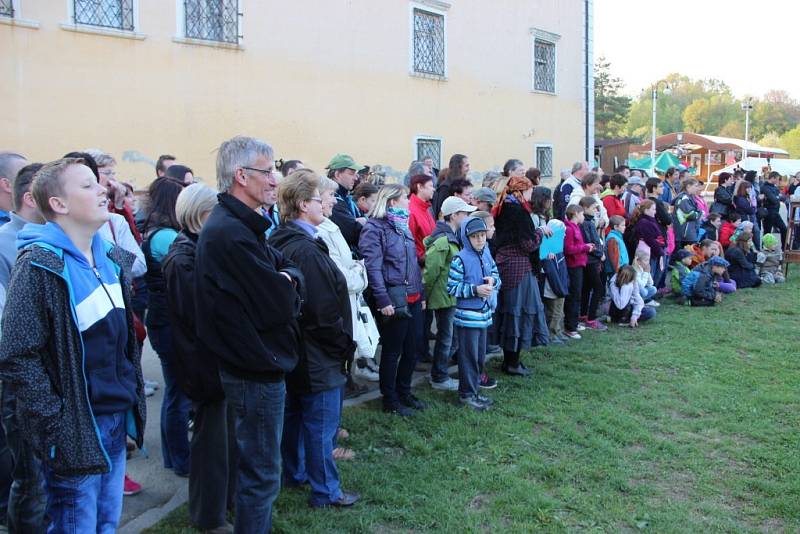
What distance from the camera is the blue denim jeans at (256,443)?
319 centimetres

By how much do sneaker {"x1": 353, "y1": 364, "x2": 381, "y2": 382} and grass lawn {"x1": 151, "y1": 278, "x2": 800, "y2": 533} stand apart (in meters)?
0.57

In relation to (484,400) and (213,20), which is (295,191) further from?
(213,20)

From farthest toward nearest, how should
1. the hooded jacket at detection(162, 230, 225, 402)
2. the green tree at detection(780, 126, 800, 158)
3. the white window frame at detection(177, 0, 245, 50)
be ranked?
the green tree at detection(780, 126, 800, 158) → the white window frame at detection(177, 0, 245, 50) → the hooded jacket at detection(162, 230, 225, 402)

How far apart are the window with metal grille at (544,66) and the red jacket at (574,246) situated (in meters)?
12.2

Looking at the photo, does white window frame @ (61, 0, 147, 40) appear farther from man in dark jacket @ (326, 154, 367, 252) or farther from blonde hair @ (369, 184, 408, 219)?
blonde hair @ (369, 184, 408, 219)

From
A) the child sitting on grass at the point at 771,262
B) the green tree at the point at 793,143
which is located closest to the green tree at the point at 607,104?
the green tree at the point at 793,143

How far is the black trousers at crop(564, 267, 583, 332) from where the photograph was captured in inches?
338

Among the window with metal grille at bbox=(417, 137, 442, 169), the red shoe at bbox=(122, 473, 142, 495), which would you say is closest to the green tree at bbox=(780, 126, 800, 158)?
the window with metal grille at bbox=(417, 137, 442, 169)

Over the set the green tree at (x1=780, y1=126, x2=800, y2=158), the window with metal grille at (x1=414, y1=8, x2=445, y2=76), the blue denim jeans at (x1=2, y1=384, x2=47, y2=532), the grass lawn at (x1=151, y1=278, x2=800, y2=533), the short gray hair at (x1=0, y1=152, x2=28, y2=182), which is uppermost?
the green tree at (x1=780, y1=126, x2=800, y2=158)

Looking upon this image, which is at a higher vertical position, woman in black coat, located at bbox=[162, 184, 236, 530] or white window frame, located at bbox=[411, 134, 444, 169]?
white window frame, located at bbox=[411, 134, 444, 169]

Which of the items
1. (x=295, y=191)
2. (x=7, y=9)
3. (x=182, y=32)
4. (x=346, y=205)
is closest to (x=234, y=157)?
(x=295, y=191)

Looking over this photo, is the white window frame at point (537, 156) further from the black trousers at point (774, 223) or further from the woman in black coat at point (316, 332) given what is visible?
the woman in black coat at point (316, 332)

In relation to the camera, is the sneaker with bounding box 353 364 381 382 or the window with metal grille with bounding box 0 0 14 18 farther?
the window with metal grille with bounding box 0 0 14 18

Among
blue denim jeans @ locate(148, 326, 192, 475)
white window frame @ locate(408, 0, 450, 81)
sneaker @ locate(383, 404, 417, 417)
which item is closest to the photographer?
blue denim jeans @ locate(148, 326, 192, 475)
